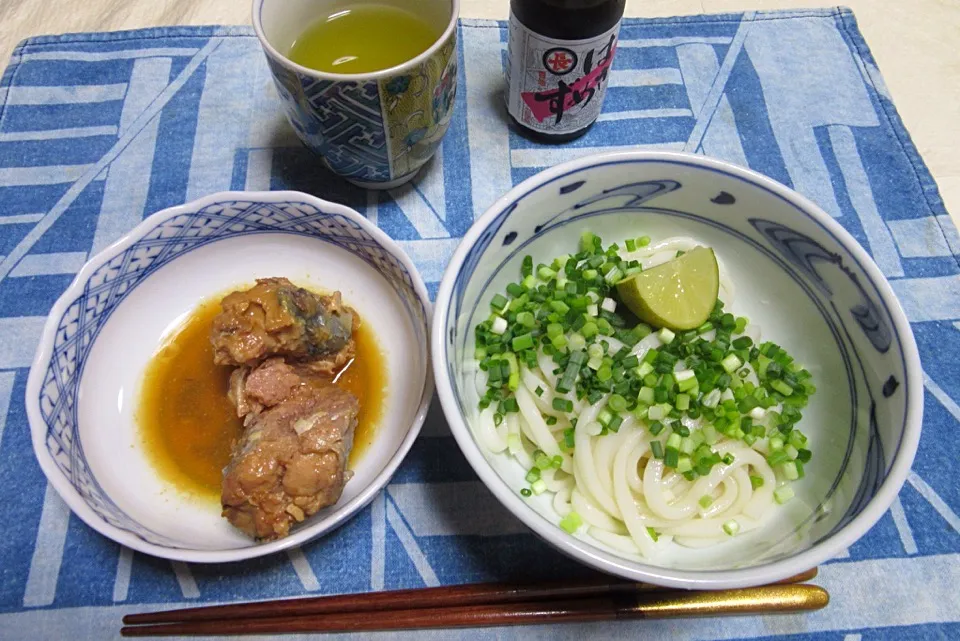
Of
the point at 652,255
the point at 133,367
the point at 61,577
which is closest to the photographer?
the point at 61,577

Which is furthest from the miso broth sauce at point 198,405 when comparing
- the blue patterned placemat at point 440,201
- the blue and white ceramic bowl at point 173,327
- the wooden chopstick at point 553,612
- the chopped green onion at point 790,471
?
the chopped green onion at point 790,471

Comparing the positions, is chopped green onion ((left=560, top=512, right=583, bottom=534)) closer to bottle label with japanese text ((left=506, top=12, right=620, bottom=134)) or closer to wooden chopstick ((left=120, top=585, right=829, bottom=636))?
wooden chopstick ((left=120, top=585, right=829, bottom=636))

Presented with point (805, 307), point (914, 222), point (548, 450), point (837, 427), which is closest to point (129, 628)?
point (548, 450)

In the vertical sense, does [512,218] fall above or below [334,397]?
above

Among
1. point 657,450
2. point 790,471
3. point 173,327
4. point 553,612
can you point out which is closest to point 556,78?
point 657,450

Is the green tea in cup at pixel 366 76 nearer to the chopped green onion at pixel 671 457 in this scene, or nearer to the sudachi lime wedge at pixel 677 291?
the sudachi lime wedge at pixel 677 291

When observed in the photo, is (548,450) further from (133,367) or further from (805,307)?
(133,367)
